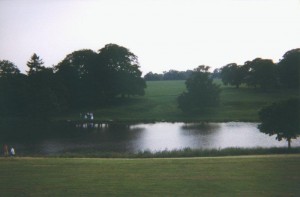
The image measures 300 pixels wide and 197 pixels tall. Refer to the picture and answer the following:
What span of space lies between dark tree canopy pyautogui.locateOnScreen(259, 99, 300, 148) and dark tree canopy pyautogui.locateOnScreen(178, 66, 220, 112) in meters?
30.0

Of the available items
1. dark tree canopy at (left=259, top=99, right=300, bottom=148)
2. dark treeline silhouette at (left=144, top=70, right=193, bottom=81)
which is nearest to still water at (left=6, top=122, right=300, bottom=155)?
dark tree canopy at (left=259, top=99, right=300, bottom=148)

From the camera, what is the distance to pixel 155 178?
55.7 feet

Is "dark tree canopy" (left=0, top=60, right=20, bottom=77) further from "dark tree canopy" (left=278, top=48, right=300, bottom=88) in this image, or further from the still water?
"dark tree canopy" (left=278, top=48, right=300, bottom=88)

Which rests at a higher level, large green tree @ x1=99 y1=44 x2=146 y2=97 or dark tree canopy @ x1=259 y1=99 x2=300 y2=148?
large green tree @ x1=99 y1=44 x2=146 y2=97

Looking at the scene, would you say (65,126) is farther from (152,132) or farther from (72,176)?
(72,176)

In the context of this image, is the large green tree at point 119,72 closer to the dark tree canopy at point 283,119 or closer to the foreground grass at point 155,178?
the dark tree canopy at point 283,119

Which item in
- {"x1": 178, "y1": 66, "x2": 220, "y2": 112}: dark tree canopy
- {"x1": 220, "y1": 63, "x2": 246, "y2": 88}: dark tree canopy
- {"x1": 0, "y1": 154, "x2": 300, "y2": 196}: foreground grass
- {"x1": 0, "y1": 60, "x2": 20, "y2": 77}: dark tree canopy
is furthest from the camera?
{"x1": 220, "y1": 63, "x2": 246, "y2": 88}: dark tree canopy

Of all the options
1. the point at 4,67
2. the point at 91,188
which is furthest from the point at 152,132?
the point at 4,67

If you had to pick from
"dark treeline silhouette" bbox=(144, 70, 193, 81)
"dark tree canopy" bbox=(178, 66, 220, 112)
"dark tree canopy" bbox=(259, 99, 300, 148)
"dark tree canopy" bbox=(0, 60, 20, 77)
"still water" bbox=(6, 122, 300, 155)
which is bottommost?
"still water" bbox=(6, 122, 300, 155)

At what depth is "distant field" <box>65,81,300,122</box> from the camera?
55188 millimetres

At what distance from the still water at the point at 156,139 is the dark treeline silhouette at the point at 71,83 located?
53.7 feet

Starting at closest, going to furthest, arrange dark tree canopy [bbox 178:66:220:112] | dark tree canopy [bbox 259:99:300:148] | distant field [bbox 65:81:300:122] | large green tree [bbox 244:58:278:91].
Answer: dark tree canopy [bbox 259:99:300:148] < distant field [bbox 65:81:300:122] < dark tree canopy [bbox 178:66:220:112] < large green tree [bbox 244:58:278:91]

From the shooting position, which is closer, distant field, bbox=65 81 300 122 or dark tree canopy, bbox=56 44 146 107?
distant field, bbox=65 81 300 122

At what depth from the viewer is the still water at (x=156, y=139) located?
109 feet
